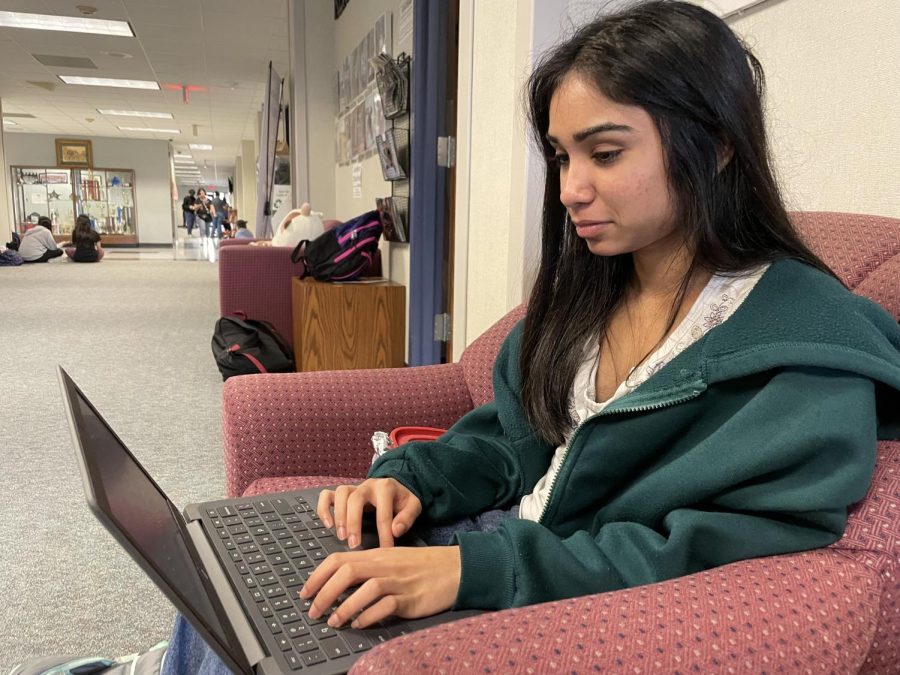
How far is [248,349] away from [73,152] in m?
15.8

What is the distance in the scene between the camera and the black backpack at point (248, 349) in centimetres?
330

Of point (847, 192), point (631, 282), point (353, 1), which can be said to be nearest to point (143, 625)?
point (631, 282)

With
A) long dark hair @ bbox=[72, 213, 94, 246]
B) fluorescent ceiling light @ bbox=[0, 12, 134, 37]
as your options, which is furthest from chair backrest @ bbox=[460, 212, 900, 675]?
long dark hair @ bbox=[72, 213, 94, 246]

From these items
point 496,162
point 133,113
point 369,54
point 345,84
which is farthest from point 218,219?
point 496,162

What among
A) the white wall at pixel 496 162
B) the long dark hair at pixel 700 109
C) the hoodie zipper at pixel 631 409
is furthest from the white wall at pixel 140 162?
the hoodie zipper at pixel 631 409

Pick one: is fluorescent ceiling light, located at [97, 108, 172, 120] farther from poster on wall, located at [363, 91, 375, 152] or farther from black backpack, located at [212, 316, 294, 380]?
black backpack, located at [212, 316, 294, 380]

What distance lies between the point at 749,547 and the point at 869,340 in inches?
9.1

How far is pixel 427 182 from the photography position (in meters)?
3.12

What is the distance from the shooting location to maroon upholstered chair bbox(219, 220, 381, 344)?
3.99m

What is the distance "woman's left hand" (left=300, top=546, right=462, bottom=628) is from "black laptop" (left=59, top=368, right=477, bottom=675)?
0.02 metres

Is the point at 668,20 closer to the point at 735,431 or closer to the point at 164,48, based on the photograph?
the point at 735,431

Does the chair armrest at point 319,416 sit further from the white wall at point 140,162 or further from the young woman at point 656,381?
the white wall at point 140,162

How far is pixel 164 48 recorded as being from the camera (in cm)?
751

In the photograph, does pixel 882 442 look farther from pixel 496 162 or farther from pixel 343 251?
pixel 343 251
